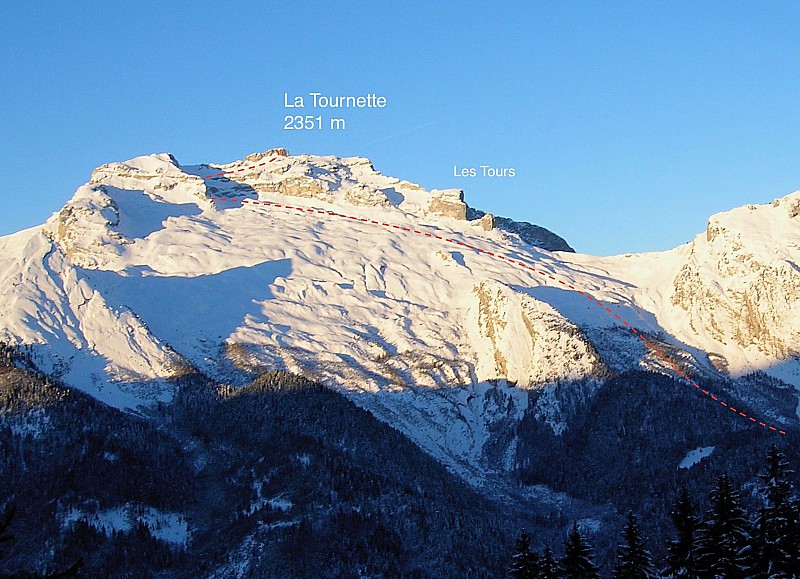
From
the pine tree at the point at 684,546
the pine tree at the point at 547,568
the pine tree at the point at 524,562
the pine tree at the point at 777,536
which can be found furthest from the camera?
the pine tree at the point at 684,546

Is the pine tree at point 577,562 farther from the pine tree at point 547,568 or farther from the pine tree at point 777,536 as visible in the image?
the pine tree at point 777,536

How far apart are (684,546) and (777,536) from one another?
8.77m

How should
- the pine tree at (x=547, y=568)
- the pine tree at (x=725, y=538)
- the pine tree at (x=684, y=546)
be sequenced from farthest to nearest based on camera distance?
the pine tree at (x=684, y=546)
the pine tree at (x=547, y=568)
the pine tree at (x=725, y=538)

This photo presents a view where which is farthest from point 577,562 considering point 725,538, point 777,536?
point 777,536

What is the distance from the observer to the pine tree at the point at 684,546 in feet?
268

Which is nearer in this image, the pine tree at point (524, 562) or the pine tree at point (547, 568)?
the pine tree at point (547, 568)

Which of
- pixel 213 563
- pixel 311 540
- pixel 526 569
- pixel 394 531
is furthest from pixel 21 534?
pixel 526 569

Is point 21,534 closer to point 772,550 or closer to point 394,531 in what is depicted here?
point 394,531

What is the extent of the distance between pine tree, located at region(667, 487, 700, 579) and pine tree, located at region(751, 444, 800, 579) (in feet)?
18.7

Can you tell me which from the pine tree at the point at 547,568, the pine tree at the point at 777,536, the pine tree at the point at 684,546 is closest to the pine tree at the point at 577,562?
the pine tree at the point at 547,568

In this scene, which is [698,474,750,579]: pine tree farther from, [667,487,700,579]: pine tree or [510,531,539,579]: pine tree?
[510,531,539,579]: pine tree

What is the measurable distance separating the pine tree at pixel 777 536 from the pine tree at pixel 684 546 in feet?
18.7

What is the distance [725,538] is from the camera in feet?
258

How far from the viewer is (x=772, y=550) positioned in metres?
75.5
